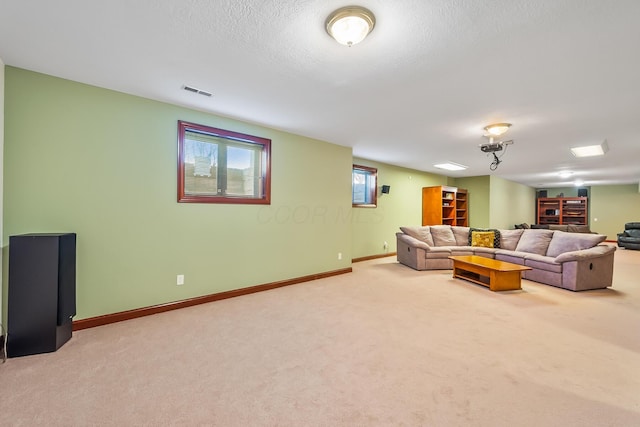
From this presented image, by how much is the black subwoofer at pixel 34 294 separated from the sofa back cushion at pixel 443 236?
6325 mm

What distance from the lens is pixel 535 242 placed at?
5.33 metres

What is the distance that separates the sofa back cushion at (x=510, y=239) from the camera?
574 cm

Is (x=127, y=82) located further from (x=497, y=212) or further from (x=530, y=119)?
(x=497, y=212)

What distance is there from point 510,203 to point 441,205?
4223 mm

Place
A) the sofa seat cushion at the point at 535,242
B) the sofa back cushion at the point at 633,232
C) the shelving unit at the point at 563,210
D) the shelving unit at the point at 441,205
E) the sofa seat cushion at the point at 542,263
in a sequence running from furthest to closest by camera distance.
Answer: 1. the shelving unit at the point at 563,210
2. the sofa back cushion at the point at 633,232
3. the shelving unit at the point at 441,205
4. the sofa seat cushion at the point at 535,242
5. the sofa seat cushion at the point at 542,263

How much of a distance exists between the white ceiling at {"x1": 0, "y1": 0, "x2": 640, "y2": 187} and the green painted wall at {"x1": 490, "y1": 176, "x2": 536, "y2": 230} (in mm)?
5315

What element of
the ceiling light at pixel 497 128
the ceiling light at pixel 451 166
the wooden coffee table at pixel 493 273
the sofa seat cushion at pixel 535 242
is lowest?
the wooden coffee table at pixel 493 273

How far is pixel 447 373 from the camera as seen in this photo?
2018 mm

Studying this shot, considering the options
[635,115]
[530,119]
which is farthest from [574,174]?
[530,119]

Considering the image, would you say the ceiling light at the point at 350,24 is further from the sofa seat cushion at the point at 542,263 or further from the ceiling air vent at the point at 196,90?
the sofa seat cushion at the point at 542,263

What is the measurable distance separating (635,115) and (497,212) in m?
6.18

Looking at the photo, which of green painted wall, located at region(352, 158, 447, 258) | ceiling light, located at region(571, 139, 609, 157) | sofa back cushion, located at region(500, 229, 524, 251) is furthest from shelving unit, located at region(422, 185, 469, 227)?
ceiling light, located at region(571, 139, 609, 157)

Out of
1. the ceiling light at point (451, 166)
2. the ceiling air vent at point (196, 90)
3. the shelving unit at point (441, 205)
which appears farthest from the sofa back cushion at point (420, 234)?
the ceiling air vent at point (196, 90)

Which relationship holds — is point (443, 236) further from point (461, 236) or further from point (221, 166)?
point (221, 166)
